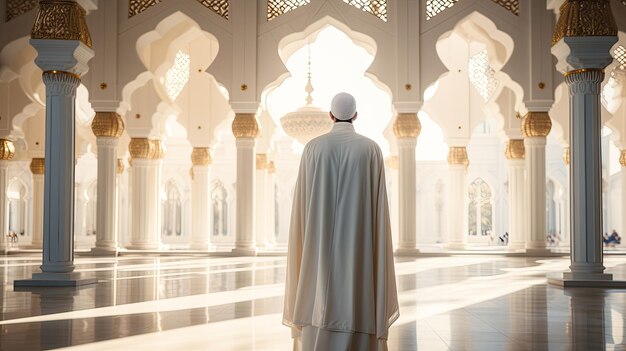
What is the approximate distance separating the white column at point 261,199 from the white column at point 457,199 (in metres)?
3.22

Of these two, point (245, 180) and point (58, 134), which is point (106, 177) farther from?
point (58, 134)

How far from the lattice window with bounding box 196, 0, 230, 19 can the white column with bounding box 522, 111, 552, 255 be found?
4.32 meters

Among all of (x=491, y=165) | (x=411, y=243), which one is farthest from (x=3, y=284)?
(x=491, y=165)

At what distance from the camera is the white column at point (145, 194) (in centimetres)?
1129

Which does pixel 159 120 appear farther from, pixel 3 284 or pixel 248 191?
pixel 3 284

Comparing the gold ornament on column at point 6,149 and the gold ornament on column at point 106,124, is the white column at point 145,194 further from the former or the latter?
the gold ornament on column at point 6,149

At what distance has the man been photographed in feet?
9.06

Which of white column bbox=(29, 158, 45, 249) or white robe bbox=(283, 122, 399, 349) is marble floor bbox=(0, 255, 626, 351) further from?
white column bbox=(29, 158, 45, 249)

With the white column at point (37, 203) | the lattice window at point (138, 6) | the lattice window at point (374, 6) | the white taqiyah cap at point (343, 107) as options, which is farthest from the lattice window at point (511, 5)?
the white column at point (37, 203)

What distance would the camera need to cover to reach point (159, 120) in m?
11.6

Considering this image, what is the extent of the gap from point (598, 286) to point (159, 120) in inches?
302

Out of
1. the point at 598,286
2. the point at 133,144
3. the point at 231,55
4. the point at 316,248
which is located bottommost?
the point at 598,286

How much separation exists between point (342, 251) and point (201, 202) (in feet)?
31.6

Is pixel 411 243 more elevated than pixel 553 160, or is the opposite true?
pixel 553 160
